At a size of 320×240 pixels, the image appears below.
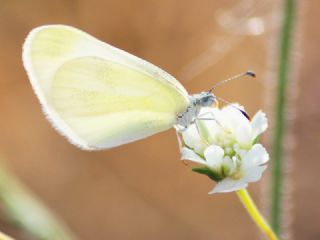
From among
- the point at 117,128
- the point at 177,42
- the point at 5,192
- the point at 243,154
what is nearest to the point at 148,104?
the point at 117,128

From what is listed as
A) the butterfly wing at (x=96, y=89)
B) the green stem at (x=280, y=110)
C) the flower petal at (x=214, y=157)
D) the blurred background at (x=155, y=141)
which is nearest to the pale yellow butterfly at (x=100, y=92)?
the butterfly wing at (x=96, y=89)

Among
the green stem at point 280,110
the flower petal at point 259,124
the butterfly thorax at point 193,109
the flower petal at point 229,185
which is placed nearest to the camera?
the flower petal at point 229,185

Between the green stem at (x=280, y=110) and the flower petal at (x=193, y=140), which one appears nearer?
the flower petal at (x=193, y=140)

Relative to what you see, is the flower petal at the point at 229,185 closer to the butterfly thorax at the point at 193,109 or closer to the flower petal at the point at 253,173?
the flower petal at the point at 253,173

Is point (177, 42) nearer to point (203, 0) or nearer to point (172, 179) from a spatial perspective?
point (203, 0)

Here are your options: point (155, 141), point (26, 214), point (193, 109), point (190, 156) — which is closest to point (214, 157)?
point (190, 156)

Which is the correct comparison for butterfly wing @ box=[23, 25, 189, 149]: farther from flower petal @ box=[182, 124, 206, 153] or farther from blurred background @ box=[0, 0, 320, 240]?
blurred background @ box=[0, 0, 320, 240]
